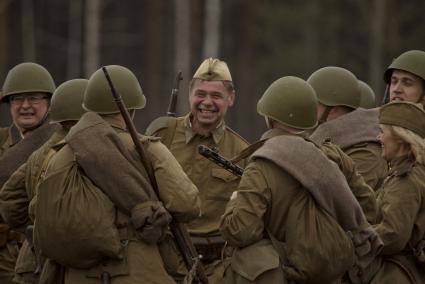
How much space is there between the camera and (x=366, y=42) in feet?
127

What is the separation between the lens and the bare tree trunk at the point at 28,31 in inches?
1505

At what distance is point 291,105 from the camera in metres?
8.42

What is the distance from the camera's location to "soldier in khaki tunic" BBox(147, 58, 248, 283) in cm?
1005

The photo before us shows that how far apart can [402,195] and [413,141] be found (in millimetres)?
423

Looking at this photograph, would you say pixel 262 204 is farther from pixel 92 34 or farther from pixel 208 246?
pixel 92 34

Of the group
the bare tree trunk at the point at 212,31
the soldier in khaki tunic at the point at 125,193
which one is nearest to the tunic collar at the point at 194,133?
the soldier in khaki tunic at the point at 125,193

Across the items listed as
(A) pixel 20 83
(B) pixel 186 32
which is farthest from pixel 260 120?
(A) pixel 20 83

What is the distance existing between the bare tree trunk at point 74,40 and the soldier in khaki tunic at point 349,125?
2706 cm

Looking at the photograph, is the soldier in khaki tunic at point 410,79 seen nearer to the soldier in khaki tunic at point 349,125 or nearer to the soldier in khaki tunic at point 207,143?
the soldier in khaki tunic at point 349,125

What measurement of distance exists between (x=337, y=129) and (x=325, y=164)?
1687mm

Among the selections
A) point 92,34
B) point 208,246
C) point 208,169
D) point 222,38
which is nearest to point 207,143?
point 208,169

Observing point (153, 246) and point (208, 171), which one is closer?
point (153, 246)

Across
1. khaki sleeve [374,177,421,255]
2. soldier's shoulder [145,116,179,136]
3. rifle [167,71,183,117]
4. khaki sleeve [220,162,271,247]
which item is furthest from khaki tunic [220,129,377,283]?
rifle [167,71,183,117]

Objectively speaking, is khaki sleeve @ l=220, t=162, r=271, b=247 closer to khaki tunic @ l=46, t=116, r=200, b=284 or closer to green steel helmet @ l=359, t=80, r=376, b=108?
khaki tunic @ l=46, t=116, r=200, b=284
